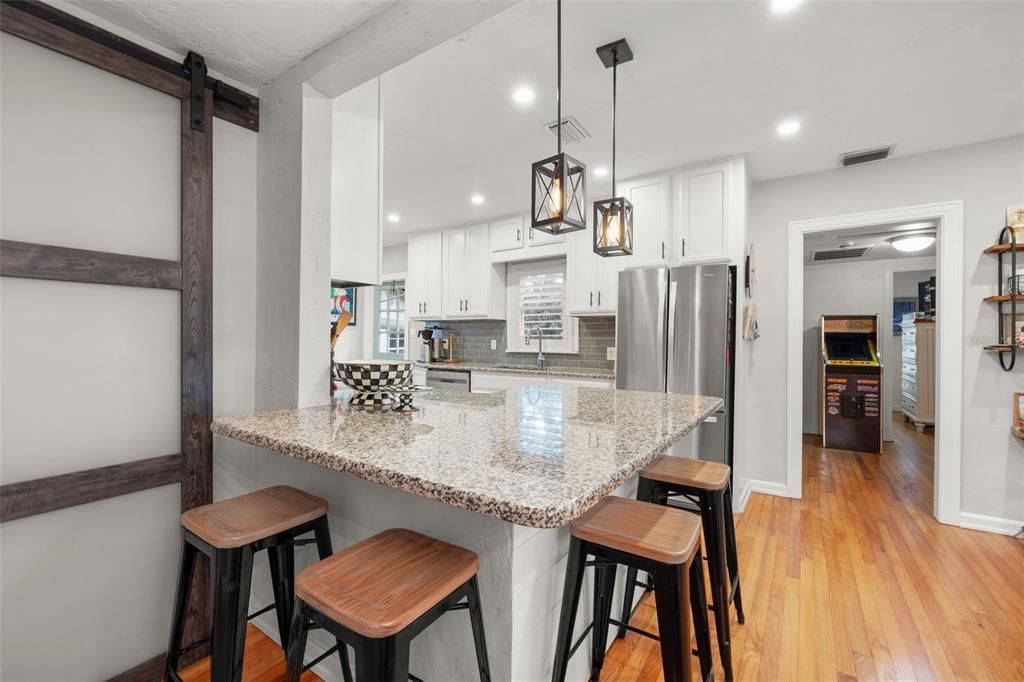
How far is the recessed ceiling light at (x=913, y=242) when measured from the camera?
440 cm

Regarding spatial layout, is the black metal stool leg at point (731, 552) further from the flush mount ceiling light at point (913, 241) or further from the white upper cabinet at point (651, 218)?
the flush mount ceiling light at point (913, 241)

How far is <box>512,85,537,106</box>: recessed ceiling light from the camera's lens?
225cm

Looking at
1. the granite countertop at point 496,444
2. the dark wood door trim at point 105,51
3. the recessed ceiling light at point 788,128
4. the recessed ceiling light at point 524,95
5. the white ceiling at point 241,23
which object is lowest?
the granite countertop at point 496,444

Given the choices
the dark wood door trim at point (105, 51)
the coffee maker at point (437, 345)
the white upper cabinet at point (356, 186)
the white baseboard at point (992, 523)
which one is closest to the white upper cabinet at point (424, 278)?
the coffee maker at point (437, 345)

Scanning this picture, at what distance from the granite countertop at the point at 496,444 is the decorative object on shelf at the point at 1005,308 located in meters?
2.37

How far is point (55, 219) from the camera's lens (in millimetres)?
1363

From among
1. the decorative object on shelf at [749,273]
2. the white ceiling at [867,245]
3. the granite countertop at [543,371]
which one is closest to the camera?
the decorative object on shelf at [749,273]

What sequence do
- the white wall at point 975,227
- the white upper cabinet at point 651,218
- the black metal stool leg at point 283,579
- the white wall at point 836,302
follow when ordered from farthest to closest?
the white wall at point 836,302
the white upper cabinet at point 651,218
the white wall at point 975,227
the black metal stool leg at point 283,579

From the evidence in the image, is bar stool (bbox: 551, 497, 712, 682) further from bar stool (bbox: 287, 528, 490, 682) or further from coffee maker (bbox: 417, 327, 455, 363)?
coffee maker (bbox: 417, 327, 455, 363)

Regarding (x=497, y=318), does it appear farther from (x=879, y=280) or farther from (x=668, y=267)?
(x=879, y=280)

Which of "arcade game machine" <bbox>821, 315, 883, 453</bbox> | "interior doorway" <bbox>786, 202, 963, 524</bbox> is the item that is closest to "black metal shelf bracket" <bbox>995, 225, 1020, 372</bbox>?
"interior doorway" <bbox>786, 202, 963, 524</bbox>

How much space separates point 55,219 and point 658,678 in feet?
8.25

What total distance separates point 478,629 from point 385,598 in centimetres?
26

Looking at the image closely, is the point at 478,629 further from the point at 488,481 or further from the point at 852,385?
the point at 852,385
